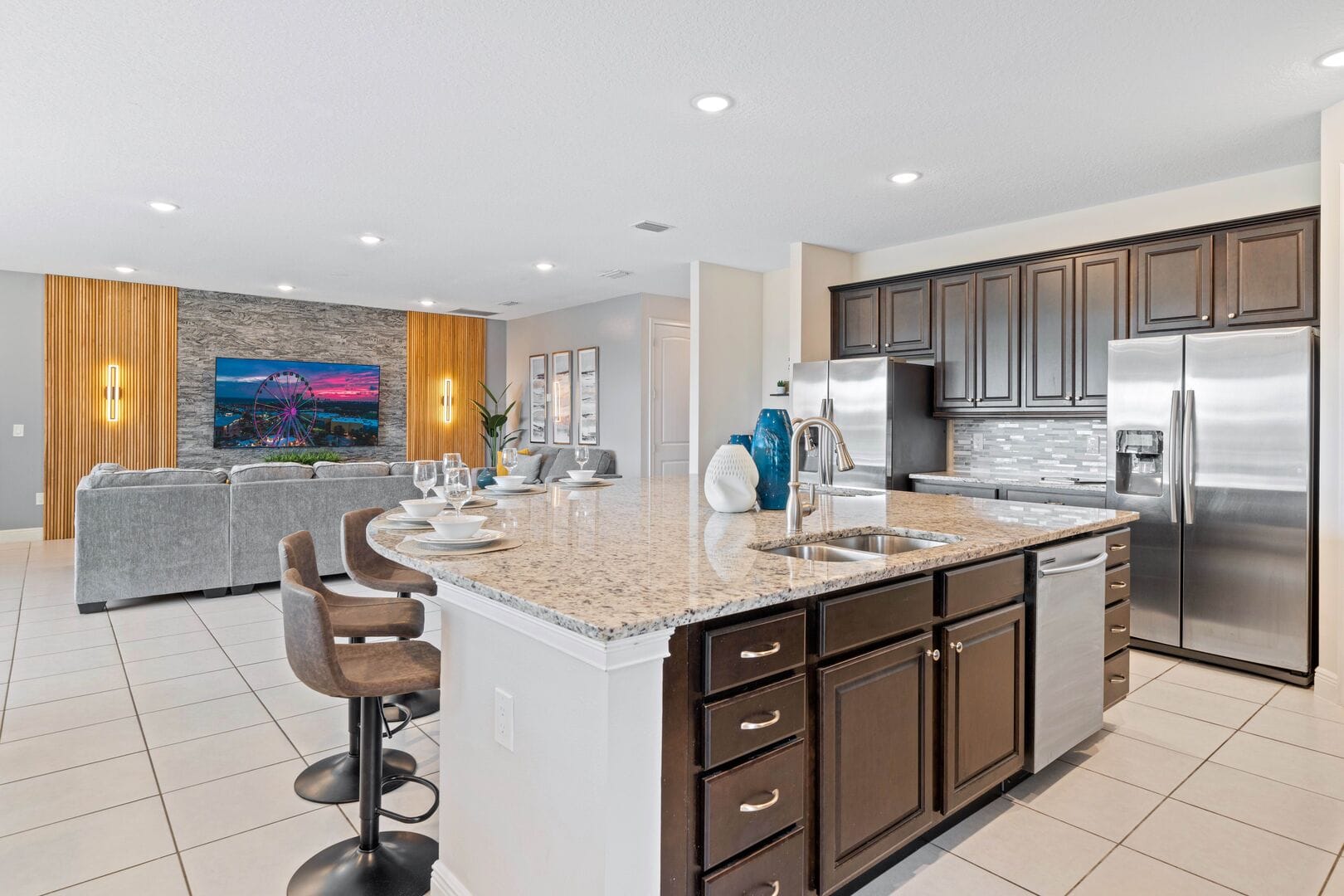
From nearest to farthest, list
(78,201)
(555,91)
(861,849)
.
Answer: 1. (861,849)
2. (555,91)
3. (78,201)

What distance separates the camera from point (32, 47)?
2756 mm

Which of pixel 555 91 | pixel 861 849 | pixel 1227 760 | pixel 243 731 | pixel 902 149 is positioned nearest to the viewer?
pixel 861 849

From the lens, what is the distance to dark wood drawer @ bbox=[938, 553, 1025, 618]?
2.01 m

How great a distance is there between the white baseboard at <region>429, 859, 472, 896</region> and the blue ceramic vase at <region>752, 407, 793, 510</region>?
156 cm

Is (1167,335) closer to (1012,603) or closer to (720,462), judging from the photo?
(1012,603)

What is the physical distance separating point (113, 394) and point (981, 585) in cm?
865

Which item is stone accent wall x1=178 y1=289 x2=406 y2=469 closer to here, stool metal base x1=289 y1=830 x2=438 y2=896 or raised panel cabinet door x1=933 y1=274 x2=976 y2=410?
raised panel cabinet door x1=933 y1=274 x2=976 y2=410

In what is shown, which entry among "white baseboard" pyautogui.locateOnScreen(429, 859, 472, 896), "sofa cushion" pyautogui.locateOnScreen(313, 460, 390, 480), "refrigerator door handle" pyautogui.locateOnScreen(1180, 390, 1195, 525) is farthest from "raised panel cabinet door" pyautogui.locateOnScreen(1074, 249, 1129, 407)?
"sofa cushion" pyautogui.locateOnScreen(313, 460, 390, 480)

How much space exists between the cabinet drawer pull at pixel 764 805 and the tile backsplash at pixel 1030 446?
4.02 m

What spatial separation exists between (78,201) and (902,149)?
4958 mm

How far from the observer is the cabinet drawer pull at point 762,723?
1.51 m

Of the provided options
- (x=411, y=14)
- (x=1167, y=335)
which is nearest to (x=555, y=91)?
(x=411, y=14)

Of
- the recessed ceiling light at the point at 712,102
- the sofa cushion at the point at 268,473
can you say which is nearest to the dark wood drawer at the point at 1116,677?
the recessed ceiling light at the point at 712,102

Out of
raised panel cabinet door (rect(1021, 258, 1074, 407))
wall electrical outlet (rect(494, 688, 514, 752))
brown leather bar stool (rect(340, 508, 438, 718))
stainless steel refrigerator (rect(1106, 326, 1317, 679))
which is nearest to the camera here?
wall electrical outlet (rect(494, 688, 514, 752))
